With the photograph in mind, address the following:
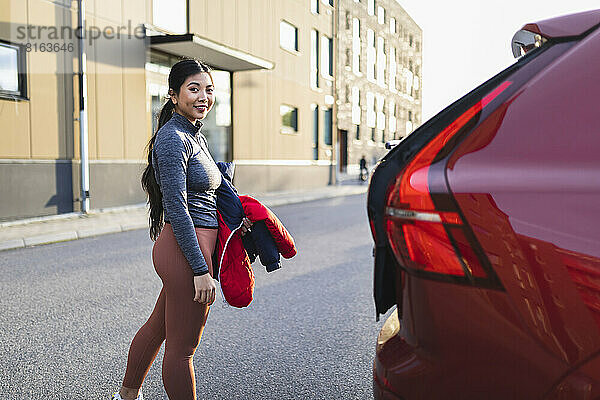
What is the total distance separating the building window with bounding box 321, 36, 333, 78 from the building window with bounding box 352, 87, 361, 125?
13016mm

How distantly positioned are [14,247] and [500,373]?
8035 millimetres

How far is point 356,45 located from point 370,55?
303cm

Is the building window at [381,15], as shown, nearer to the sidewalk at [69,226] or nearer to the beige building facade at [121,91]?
the beige building facade at [121,91]

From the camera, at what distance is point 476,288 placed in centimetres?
147

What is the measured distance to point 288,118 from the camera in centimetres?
2167

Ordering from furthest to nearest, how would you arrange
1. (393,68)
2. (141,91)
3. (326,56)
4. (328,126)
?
(393,68)
(328,126)
(326,56)
(141,91)

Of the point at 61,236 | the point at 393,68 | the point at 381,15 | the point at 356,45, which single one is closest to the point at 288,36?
the point at 61,236

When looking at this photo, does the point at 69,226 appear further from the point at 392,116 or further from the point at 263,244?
the point at 392,116

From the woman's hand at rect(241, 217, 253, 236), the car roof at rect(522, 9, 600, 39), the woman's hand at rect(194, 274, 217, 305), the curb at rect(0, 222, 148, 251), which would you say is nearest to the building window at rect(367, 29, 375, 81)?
the curb at rect(0, 222, 148, 251)

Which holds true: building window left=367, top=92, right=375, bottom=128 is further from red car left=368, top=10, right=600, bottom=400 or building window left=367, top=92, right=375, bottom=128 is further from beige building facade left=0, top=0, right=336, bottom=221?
red car left=368, top=10, right=600, bottom=400

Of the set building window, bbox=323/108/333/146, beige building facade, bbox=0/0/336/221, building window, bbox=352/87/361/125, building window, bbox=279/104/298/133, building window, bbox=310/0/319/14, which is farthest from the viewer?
building window, bbox=352/87/361/125

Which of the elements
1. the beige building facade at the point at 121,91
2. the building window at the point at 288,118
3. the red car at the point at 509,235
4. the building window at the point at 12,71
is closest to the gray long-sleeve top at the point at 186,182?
the red car at the point at 509,235

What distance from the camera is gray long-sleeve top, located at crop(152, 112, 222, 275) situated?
2.29 metres

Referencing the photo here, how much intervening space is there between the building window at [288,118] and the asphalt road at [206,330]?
14.1 metres
